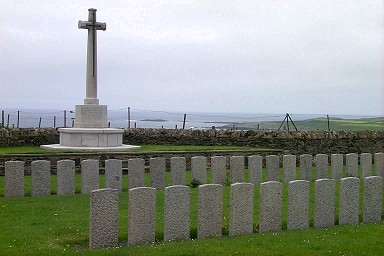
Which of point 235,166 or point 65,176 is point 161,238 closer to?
point 65,176

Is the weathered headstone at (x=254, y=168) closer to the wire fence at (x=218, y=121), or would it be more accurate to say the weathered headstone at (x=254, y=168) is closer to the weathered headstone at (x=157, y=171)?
the weathered headstone at (x=157, y=171)

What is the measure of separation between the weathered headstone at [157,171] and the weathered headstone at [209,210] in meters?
4.70

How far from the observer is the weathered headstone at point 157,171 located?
12736mm

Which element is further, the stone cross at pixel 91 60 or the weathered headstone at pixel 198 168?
the stone cross at pixel 91 60

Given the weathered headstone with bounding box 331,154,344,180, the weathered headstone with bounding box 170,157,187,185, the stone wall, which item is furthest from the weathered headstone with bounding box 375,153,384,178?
the weathered headstone with bounding box 170,157,187,185

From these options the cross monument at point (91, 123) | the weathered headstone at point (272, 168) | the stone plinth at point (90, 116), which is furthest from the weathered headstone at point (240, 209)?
the stone plinth at point (90, 116)

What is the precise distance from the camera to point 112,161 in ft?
40.7

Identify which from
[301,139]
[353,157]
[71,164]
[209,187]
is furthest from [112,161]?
[301,139]

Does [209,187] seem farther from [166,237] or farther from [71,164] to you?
[71,164]

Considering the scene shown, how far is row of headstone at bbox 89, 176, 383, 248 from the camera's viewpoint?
742cm

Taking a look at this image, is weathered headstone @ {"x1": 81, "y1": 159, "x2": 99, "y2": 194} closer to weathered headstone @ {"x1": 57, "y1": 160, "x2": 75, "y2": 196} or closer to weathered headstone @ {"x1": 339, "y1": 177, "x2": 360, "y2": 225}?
weathered headstone @ {"x1": 57, "y1": 160, "x2": 75, "y2": 196}

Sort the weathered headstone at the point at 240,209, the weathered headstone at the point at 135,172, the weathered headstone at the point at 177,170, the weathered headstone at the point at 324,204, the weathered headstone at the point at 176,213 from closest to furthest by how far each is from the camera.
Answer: the weathered headstone at the point at 176,213 → the weathered headstone at the point at 240,209 → the weathered headstone at the point at 324,204 → the weathered headstone at the point at 135,172 → the weathered headstone at the point at 177,170

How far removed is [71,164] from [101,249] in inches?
200

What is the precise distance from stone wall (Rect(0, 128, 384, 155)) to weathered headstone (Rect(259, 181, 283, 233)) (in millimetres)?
11165
